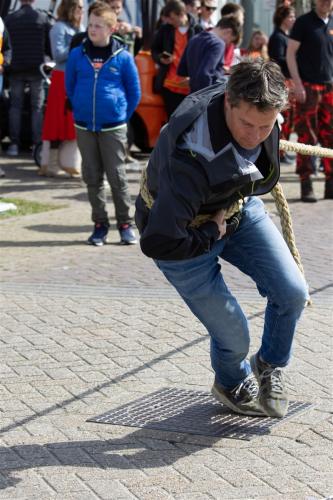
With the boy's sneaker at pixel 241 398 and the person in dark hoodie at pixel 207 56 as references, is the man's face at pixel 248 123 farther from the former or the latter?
the person in dark hoodie at pixel 207 56

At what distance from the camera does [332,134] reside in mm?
11367

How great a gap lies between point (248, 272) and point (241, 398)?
635 mm

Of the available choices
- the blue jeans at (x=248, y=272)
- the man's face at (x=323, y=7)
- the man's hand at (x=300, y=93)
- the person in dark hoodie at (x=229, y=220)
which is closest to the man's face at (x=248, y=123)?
the person in dark hoodie at (x=229, y=220)

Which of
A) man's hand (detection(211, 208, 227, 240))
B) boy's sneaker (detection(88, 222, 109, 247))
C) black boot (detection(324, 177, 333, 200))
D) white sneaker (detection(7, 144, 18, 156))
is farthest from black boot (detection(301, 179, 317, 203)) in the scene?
man's hand (detection(211, 208, 227, 240))

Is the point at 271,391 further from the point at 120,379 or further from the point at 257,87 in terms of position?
the point at 257,87

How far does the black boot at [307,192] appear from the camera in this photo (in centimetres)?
1138

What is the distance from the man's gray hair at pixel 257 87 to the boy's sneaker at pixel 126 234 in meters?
5.16

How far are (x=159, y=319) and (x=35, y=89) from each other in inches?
297

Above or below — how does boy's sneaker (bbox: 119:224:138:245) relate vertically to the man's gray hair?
below

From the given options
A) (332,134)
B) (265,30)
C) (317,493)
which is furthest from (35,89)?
(317,493)

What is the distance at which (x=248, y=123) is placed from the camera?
13.7 feet

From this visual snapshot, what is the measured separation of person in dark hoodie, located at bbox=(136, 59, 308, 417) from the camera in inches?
166

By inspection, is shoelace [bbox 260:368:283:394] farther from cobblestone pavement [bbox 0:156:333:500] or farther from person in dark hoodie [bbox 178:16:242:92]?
person in dark hoodie [bbox 178:16:242:92]

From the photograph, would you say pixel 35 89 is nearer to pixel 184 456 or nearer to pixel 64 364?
pixel 64 364
